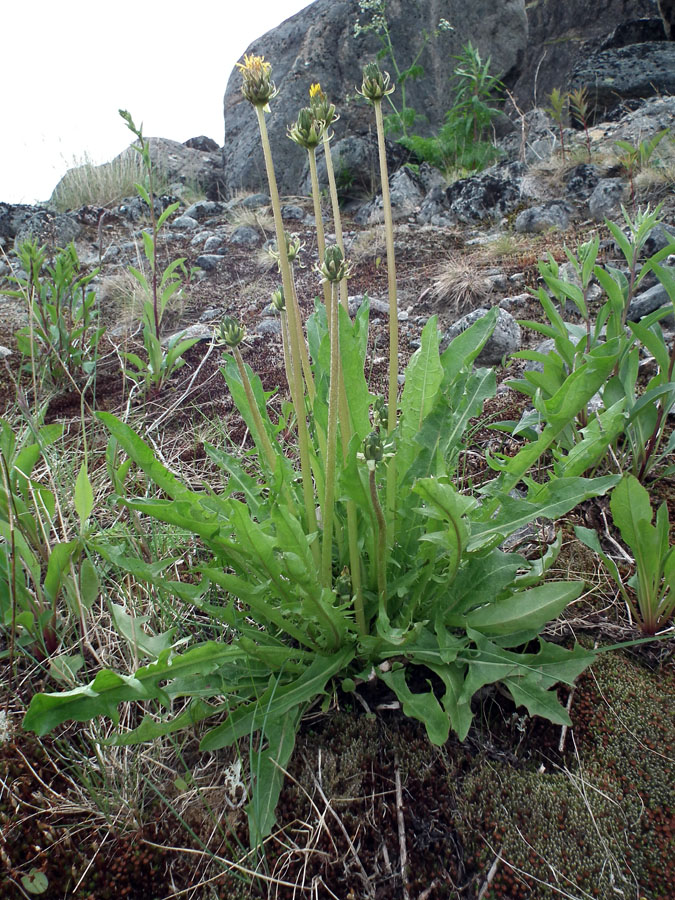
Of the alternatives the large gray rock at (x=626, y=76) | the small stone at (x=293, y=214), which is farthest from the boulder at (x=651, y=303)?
the large gray rock at (x=626, y=76)

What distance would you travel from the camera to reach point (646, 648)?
1465mm

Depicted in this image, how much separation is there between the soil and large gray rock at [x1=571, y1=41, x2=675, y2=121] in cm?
907

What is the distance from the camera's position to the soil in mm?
1071

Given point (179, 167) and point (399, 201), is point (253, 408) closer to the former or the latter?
point (399, 201)

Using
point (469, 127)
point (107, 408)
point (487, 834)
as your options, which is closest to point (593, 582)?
point (487, 834)

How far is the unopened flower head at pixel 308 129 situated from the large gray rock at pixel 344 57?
901 centimetres

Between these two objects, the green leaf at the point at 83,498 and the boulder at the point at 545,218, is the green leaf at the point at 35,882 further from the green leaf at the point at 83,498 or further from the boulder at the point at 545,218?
the boulder at the point at 545,218

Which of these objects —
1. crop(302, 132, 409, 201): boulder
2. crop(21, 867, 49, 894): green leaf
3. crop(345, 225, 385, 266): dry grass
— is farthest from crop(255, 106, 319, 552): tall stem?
crop(302, 132, 409, 201): boulder

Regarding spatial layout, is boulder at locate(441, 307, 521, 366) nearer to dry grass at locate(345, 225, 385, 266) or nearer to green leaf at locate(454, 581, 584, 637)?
green leaf at locate(454, 581, 584, 637)

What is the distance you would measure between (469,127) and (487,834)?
8395 millimetres

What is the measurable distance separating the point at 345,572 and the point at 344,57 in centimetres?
1113

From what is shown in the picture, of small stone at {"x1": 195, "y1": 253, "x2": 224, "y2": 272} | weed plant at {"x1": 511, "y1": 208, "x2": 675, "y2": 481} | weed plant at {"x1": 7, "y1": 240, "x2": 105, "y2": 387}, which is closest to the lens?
weed plant at {"x1": 511, "y1": 208, "x2": 675, "y2": 481}

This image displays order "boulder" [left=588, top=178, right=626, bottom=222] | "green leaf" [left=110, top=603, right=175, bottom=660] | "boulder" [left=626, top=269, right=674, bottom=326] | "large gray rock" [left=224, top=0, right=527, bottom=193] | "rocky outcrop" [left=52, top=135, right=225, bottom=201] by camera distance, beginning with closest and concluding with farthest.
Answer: "green leaf" [left=110, top=603, right=175, bottom=660]
"boulder" [left=626, top=269, right=674, bottom=326]
"boulder" [left=588, top=178, right=626, bottom=222]
"rocky outcrop" [left=52, top=135, right=225, bottom=201]
"large gray rock" [left=224, top=0, right=527, bottom=193]

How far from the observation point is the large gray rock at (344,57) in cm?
969
